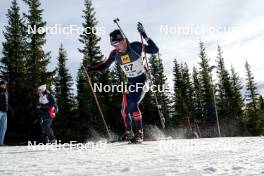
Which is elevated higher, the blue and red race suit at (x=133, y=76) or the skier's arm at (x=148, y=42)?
the skier's arm at (x=148, y=42)

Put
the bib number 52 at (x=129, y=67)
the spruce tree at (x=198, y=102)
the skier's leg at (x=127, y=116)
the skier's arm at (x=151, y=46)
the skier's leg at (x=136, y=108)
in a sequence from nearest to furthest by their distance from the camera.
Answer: the skier's leg at (x=136, y=108) < the skier's leg at (x=127, y=116) < the bib number 52 at (x=129, y=67) < the skier's arm at (x=151, y=46) < the spruce tree at (x=198, y=102)

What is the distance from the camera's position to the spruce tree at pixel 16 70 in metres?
32.2

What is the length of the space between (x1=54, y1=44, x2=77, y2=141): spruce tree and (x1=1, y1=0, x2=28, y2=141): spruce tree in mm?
3895

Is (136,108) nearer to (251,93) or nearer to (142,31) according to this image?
(142,31)

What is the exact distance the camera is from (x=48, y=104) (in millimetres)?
9930

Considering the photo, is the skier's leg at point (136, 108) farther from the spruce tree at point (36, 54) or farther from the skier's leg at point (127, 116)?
the spruce tree at point (36, 54)

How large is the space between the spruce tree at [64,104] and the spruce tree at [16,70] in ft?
12.8

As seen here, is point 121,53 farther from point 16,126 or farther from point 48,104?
point 16,126

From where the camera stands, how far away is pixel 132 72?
805 cm

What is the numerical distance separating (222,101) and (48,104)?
1988 inches

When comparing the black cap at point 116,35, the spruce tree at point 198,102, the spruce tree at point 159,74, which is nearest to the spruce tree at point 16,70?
the spruce tree at point 159,74

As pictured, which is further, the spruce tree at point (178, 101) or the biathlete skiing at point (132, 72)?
the spruce tree at point (178, 101)
